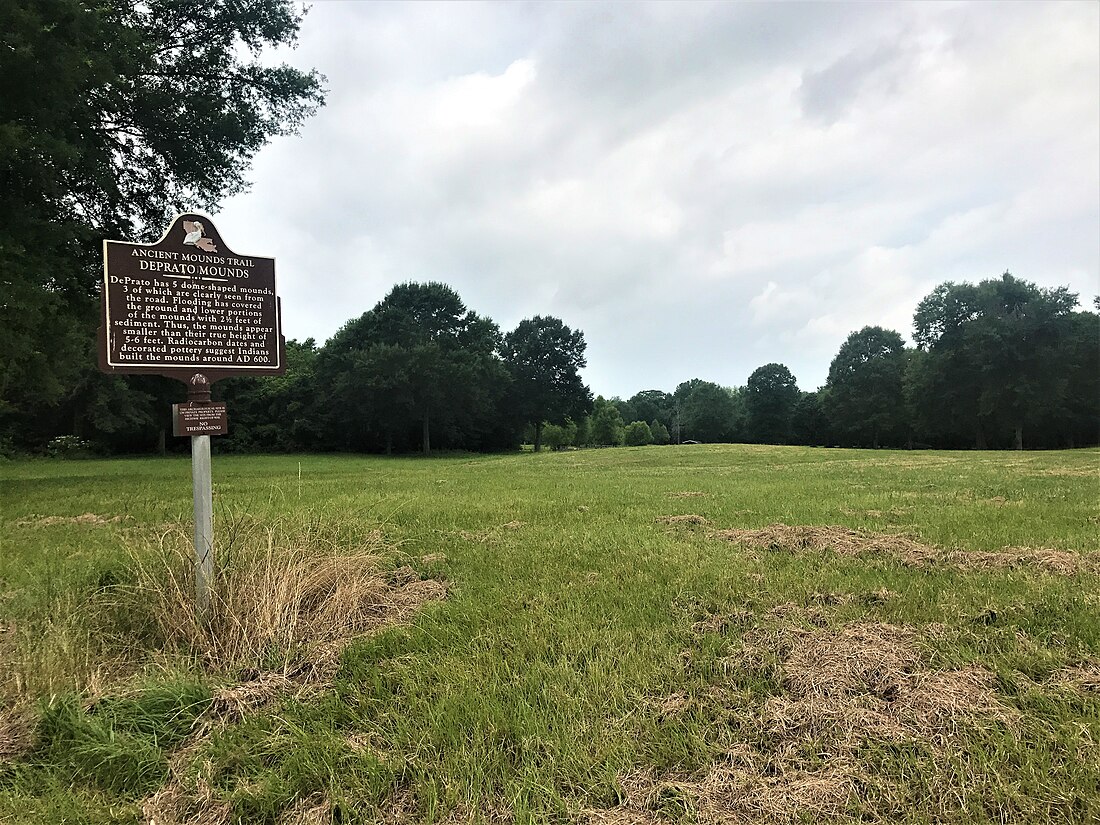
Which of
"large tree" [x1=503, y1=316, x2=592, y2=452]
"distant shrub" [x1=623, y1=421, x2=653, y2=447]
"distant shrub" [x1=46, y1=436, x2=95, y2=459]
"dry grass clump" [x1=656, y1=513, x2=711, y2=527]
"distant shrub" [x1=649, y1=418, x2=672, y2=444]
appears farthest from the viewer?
"distant shrub" [x1=649, y1=418, x2=672, y2=444]

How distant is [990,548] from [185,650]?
24.8ft

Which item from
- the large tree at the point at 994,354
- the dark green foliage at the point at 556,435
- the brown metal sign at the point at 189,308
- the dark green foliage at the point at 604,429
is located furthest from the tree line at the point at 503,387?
the brown metal sign at the point at 189,308

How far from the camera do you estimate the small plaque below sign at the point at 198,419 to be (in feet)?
14.7

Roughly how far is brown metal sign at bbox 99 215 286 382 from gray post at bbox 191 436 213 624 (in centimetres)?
69

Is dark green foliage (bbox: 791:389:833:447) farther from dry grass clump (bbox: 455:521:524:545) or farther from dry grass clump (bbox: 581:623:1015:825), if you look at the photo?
dry grass clump (bbox: 581:623:1015:825)

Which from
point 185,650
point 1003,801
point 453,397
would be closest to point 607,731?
point 1003,801

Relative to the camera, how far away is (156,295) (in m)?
4.52

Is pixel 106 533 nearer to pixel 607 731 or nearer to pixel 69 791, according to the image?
pixel 69 791

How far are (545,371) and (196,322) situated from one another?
166ft

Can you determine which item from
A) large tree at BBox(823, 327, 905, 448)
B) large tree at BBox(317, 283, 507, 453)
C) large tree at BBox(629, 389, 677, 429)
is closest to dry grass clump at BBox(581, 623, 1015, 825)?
large tree at BBox(317, 283, 507, 453)

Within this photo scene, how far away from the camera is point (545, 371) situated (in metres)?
55.1

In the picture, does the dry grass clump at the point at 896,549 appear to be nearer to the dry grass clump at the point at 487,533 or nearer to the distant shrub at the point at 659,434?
the dry grass clump at the point at 487,533

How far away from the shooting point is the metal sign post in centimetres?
438

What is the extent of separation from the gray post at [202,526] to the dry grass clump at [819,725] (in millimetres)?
3377
